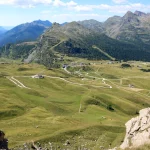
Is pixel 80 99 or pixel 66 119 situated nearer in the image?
pixel 66 119

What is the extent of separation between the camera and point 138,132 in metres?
55.8

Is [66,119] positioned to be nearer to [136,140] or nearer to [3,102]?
[3,102]

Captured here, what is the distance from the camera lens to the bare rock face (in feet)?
174

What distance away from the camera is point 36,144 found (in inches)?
3066

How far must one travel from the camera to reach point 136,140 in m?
53.9

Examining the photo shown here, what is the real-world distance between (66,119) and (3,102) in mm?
43104

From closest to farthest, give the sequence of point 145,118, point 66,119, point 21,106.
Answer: point 145,118
point 66,119
point 21,106

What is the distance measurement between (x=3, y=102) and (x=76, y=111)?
4079 centimetres

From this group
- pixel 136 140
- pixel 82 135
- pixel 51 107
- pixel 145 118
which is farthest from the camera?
pixel 51 107

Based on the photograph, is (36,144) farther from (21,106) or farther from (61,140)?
(21,106)

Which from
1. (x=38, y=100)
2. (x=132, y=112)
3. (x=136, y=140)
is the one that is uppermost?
(x=136, y=140)

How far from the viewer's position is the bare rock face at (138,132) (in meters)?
53.1

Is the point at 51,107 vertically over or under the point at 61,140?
under

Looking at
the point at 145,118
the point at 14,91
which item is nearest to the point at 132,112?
the point at 14,91
